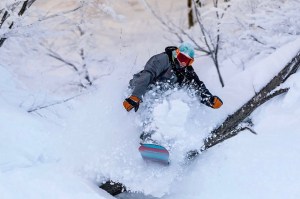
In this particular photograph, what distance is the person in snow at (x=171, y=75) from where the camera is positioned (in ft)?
12.7

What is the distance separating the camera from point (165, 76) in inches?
165

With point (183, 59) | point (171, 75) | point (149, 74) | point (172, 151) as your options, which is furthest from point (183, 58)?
point (172, 151)

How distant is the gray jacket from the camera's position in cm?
391

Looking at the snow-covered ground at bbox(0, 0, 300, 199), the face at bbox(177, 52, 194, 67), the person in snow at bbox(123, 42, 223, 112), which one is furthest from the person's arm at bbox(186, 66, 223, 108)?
the face at bbox(177, 52, 194, 67)

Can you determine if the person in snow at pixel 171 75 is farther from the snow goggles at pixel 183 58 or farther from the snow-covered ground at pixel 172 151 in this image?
the snow-covered ground at pixel 172 151

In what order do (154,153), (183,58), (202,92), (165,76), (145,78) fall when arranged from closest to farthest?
(154,153) < (145,78) < (183,58) < (165,76) < (202,92)

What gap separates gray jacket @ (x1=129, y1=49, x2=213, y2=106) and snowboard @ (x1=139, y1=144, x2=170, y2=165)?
51 centimetres

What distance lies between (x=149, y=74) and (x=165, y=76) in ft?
0.93

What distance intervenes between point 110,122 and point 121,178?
33.7 inches

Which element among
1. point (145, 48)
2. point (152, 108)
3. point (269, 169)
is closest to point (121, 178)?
point (152, 108)

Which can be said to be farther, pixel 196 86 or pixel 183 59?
pixel 196 86

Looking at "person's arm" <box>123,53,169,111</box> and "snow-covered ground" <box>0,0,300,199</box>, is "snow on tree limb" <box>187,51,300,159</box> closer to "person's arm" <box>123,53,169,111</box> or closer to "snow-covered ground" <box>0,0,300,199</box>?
"snow-covered ground" <box>0,0,300,199</box>

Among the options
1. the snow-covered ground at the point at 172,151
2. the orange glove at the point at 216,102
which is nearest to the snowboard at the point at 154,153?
the snow-covered ground at the point at 172,151

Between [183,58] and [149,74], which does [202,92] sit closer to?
[183,58]
